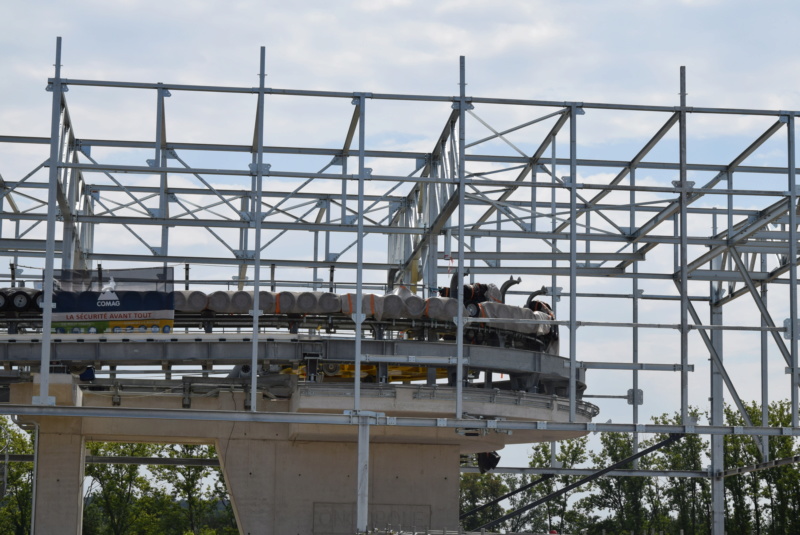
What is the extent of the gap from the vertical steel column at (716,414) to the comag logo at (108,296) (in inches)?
863

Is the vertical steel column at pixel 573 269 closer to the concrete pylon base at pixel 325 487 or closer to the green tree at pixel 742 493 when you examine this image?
the concrete pylon base at pixel 325 487

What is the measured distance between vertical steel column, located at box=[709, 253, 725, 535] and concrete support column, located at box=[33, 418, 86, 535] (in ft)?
75.3

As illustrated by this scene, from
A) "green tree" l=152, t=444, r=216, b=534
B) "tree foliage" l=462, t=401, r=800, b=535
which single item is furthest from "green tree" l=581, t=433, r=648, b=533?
"green tree" l=152, t=444, r=216, b=534

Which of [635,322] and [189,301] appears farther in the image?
[635,322]

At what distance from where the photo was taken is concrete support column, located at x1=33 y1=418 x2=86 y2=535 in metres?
42.5

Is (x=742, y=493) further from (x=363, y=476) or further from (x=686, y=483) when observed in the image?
(x=363, y=476)

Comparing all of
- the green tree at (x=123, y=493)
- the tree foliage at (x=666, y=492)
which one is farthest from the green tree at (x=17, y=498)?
the tree foliage at (x=666, y=492)

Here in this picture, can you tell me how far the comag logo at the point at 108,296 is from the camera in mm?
40688

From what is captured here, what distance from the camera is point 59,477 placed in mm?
43094

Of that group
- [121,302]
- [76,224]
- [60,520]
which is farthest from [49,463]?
[76,224]

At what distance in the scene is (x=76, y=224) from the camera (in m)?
49.8

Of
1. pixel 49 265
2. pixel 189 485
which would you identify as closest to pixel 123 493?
pixel 189 485

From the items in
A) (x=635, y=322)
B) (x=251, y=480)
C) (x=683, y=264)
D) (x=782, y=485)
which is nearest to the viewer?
(x=683, y=264)

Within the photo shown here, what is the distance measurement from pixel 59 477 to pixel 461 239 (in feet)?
54.0
